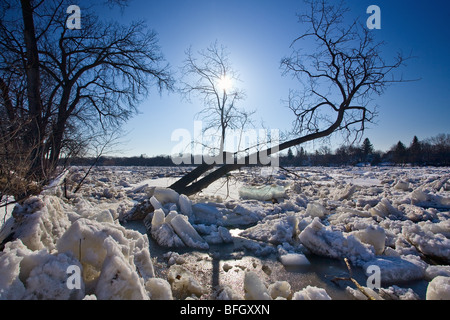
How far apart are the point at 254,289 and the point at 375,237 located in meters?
1.85

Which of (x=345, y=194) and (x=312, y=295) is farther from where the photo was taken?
(x=345, y=194)

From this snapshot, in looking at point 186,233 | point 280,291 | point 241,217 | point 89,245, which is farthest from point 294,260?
point 89,245

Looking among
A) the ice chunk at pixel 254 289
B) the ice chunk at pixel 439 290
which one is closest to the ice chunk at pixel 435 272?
the ice chunk at pixel 439 290

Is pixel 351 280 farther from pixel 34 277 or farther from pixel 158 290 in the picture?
pixel 34 277

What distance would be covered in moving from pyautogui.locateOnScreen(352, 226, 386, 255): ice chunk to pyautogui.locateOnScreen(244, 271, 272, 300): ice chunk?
1718 mm

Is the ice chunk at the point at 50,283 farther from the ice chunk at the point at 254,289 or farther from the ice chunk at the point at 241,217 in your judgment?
the ice chunk at the point at 241,217

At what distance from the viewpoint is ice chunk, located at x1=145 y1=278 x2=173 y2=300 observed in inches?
54.6

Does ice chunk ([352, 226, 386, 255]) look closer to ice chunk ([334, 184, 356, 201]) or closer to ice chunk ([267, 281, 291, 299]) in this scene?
ice chunk ([267, 281, 291, 299])

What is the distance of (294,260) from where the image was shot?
253 cm

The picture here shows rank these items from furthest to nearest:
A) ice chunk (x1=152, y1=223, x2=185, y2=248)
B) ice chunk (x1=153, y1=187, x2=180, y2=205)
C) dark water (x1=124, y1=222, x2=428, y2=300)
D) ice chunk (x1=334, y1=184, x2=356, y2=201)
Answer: ice chunk (x1=334, y1=184, x2=356, y2=201) < ice chunk (x1=153, y1=187, x2=180, y2=205) < ice chunk (x1=152, y1=223, x2=185, y2=248) < dark water (x1=124, y1=222, x2=428, y2=300)

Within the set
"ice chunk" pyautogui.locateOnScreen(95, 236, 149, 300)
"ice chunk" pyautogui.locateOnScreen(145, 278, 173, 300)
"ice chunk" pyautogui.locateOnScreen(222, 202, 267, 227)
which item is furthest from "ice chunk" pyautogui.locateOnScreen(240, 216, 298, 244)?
"ice chunk" pyautogui.locateOnScreen(95, 236, 149, 300)
